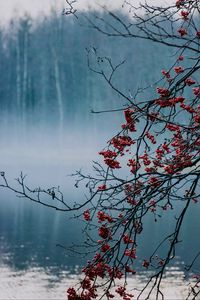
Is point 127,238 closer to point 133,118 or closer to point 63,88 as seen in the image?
point 133,118

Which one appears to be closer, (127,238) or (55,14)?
(127,238)

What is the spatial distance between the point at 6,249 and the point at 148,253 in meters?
8.60

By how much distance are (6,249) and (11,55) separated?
8267cm

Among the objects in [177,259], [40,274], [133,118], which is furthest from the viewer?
[177,259]

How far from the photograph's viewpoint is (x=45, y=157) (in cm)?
12450

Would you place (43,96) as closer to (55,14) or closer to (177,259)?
(55,14)

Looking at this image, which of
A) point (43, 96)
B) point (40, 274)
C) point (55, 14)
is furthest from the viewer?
point (55, 14)

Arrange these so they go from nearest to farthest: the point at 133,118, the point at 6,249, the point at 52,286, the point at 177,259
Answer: the point at 133,118
the point at 52,286
the point at 177,259
the point at 6,249

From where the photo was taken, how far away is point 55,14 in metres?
124

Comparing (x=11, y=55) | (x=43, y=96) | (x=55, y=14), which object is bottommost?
(x=43, y=96)

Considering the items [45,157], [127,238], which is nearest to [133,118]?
[127,238]

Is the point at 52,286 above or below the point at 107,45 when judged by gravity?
below

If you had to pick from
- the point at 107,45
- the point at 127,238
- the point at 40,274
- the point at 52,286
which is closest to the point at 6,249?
the point at 40,274

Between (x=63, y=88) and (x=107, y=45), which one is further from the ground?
(x=107, y=45)
